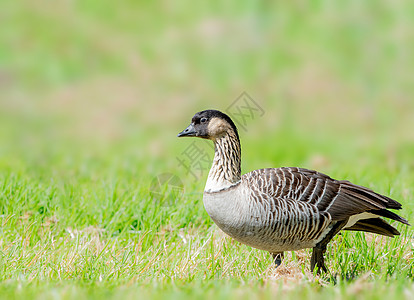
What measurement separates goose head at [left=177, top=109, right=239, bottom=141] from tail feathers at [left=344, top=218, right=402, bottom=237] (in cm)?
170

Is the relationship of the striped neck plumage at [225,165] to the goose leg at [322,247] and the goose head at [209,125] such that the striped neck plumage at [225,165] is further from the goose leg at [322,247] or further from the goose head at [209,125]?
the goose leg at [322,247]

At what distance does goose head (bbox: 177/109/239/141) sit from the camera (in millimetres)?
5895

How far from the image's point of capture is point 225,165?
5836 mm

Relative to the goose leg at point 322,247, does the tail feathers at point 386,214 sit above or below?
above

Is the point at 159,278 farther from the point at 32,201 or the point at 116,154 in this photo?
the point at 116,154

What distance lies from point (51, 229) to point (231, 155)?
264cm

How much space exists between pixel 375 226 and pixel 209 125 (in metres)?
2.04

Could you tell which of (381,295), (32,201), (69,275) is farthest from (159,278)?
(32,201)

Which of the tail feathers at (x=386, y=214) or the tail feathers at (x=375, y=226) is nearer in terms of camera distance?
the tail feathers at (x=386, y=214)

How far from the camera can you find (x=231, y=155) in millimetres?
5895

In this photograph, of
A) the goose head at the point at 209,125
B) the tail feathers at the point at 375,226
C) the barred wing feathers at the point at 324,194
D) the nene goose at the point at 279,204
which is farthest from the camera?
the tail feathers at the point at 375,226

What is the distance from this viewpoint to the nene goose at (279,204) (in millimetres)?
5516

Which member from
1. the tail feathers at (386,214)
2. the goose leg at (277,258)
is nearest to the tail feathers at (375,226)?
the tail feathers at (386,214)

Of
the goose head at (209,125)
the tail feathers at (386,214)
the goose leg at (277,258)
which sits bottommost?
the goose leg at (277,258)
